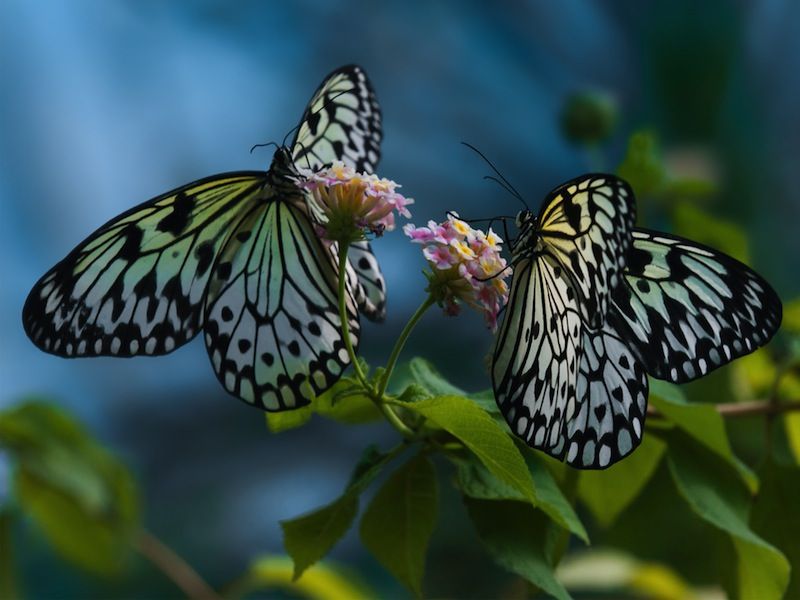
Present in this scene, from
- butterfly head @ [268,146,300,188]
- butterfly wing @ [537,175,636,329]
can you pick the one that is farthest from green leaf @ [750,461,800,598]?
butterfly head @ [268,146,300,188]

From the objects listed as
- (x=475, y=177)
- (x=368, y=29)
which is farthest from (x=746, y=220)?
(x=368, y=29)

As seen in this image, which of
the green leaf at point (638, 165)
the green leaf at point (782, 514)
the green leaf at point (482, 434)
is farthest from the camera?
the green leaf at point (638, 165)

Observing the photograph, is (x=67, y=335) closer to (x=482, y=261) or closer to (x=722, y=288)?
A: (x=482, y=261)

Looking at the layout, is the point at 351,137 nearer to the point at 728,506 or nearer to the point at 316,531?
the point at 316,531

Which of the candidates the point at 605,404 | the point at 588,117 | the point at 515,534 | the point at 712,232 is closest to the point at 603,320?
the point at 605,404

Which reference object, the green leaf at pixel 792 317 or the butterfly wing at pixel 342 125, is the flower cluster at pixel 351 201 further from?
the green leaf at pixel 792 317

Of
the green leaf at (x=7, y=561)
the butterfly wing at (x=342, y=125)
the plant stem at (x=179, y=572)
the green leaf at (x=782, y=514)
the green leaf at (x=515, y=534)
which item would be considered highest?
the butterfly wing at (x=342, y=125)

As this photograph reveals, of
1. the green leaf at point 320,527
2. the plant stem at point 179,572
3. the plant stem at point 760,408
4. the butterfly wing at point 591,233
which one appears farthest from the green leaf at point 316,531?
the plant stem at point 179,572

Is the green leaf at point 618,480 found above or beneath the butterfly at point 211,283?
beneath

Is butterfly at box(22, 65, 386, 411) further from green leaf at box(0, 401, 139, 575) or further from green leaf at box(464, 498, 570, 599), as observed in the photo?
green leaf at box(0, 401, 139, 575)
